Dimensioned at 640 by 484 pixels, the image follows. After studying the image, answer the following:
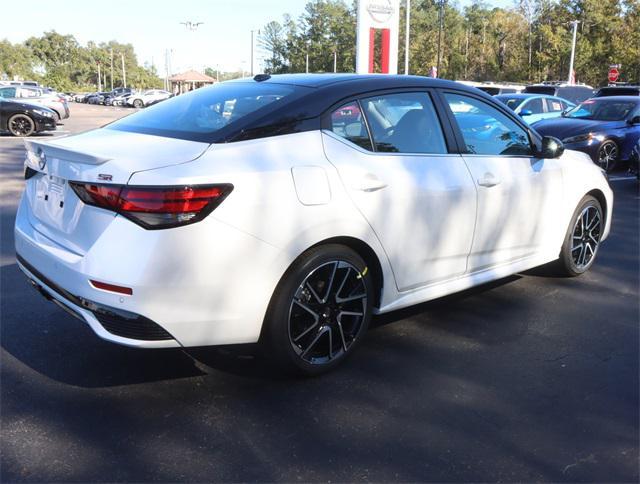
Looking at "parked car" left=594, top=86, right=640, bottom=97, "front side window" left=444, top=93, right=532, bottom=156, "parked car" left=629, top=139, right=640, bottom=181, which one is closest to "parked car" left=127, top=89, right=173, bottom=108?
"parked car" left=594, top=86, right=640, bottom=97

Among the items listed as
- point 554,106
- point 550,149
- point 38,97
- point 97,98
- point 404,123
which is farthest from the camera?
point 97,98

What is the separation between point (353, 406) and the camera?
3018 millimetres

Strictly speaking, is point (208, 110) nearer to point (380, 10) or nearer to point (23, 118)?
point (23, 118)

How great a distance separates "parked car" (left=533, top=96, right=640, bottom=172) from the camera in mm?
11023

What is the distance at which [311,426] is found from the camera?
112 inches

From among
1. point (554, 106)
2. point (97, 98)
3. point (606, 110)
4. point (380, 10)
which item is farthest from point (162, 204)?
point (97, 98)

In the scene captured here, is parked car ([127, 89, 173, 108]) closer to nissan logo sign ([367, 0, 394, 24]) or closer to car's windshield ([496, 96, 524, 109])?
nissan logo sign ([367, 0, 394, 24])

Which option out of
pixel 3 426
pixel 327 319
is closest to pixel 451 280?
pixel 327 319

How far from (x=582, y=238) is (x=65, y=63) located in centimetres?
13442

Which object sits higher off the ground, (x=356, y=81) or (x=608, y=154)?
(x=356, y=81)

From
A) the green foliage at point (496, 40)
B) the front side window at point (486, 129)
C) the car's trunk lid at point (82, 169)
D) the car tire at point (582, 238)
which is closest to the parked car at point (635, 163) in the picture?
the car tire at point (582, 238)

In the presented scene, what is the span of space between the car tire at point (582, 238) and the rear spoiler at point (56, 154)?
11.9ft

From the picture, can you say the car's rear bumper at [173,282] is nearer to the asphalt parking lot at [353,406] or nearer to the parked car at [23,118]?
the asphalt parking lot at [353,406]

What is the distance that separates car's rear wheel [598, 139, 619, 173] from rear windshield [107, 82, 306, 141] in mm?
9141
